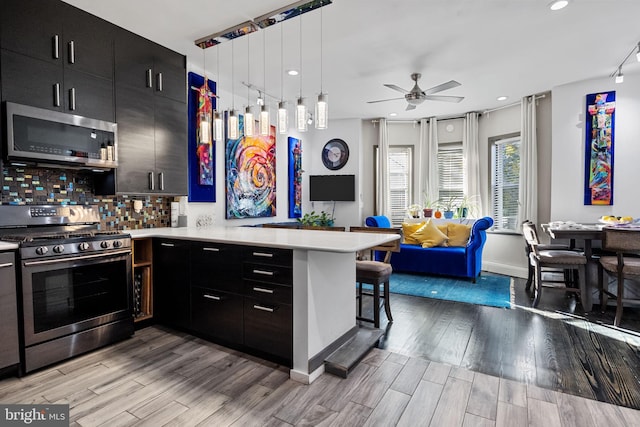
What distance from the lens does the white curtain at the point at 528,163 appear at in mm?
5004

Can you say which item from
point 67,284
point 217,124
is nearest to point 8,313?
point 67,284

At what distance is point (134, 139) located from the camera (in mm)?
3113

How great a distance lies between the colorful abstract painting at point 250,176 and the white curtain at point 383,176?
2.28 metres

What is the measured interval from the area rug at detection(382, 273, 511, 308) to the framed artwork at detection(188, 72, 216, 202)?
2846 mm

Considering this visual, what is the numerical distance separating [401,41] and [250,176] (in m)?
2.75

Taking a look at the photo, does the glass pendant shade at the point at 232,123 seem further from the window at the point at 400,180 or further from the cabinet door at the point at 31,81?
the window at the point at 400,180

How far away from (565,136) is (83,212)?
19.2 ft

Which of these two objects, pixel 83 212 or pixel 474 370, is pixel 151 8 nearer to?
pixel 83 212

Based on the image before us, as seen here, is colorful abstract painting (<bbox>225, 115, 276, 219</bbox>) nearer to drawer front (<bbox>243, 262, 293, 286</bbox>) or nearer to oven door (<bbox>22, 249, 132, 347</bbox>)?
oven door (<bbox>22, 249, 132, 347</bbox>)

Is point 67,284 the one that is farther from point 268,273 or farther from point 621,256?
point 621,256

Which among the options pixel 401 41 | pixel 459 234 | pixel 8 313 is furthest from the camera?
pixel 459 234

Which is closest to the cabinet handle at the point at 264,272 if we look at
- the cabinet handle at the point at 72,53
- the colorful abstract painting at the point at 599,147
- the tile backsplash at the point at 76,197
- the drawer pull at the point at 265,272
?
the drawer pull at the point at 265,272

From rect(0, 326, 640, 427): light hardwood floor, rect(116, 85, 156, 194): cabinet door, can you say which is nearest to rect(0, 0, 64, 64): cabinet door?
rect(116, 85, 156, 194): cabinet door

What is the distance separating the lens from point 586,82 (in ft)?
14.4
